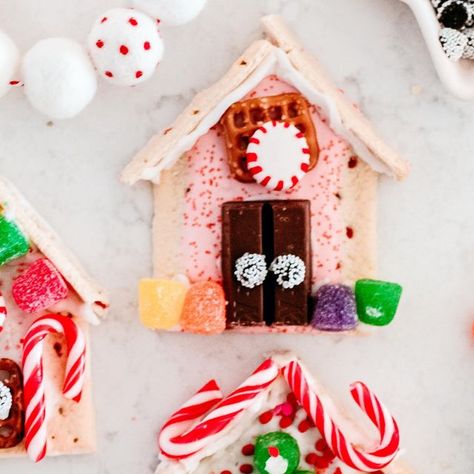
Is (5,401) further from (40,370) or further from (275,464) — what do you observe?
(275,464)

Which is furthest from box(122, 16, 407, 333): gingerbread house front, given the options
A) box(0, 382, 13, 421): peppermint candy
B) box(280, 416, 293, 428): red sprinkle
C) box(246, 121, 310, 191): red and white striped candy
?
box(0, 382, 13, 421): peppermint candy

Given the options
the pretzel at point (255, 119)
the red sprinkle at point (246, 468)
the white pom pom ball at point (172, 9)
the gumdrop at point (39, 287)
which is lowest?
the red sprinkle at point (246, 468)

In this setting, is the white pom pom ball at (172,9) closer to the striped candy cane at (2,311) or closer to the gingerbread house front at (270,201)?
the gingerbread house front at (270,201)

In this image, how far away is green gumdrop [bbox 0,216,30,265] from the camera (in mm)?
2611

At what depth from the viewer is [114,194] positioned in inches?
110

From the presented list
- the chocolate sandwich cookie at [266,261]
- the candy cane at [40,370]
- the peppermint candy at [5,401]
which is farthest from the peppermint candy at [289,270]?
the peppermint candy at [5,401]

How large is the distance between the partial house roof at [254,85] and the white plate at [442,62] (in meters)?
0.25

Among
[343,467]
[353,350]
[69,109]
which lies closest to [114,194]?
[69,109]

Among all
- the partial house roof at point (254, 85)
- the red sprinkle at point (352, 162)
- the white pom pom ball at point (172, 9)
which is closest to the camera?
the white pom pom ball at point (172, 9)

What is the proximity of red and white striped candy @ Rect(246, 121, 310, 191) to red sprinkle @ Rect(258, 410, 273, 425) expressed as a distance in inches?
25.4

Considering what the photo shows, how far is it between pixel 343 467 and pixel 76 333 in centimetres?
85

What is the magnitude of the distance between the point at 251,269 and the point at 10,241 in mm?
678

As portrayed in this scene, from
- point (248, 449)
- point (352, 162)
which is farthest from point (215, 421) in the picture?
point (352, 162)

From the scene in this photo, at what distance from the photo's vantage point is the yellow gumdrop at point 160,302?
8.52ft
